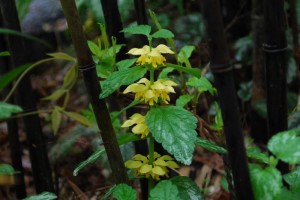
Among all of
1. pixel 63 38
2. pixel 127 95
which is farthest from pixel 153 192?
pixel 63 38

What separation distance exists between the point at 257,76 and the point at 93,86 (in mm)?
1037

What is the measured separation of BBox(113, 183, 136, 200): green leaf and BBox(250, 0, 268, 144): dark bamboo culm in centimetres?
101

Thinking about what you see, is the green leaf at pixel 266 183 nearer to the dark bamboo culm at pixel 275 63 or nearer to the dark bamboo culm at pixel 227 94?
the dark bamboo culm at pixel 227 94

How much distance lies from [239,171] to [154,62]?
230 millimetres

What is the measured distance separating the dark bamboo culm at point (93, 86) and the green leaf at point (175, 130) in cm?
9

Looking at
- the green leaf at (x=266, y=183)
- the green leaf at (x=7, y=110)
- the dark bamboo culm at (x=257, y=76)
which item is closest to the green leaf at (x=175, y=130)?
the green leaf at (x=266, y=183)

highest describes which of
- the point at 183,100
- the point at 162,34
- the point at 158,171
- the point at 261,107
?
the point at 162,34

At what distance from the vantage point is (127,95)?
977mm

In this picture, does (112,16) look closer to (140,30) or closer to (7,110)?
(140,30)

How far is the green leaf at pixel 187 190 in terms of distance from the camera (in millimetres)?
851

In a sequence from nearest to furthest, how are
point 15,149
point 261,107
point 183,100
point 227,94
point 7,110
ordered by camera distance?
point 7,110, point 227,94, point 183,100, point 15,149, point 261,107

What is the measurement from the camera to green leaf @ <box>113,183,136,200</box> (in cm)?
78

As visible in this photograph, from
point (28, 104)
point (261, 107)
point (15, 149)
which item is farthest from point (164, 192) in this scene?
point (261, 107)

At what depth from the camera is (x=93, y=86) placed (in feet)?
2.65
